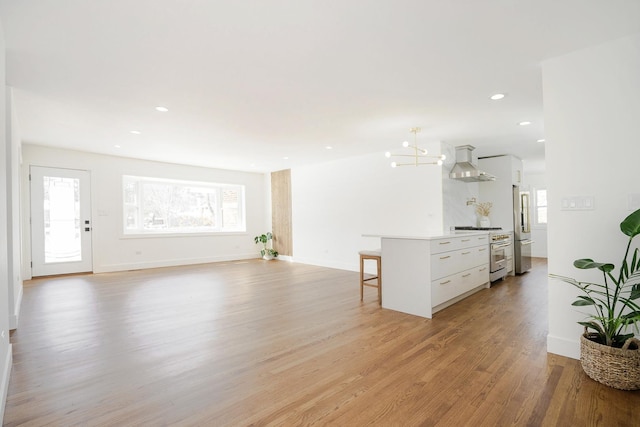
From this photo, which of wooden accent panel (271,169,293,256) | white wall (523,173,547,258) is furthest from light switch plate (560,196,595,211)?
white wall (523,173,547,258)

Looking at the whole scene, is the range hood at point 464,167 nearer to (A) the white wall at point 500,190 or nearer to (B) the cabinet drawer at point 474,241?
(A) the white wall at point 500,190

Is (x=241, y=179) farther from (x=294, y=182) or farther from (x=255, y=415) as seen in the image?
(x=255, y=415)

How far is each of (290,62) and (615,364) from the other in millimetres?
3333

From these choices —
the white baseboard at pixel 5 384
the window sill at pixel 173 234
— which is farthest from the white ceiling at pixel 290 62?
the window sill at pixel 173 234

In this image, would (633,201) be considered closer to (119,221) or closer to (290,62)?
(290,62)

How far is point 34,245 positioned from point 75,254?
2.24 feet

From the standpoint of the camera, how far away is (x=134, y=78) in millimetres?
3027

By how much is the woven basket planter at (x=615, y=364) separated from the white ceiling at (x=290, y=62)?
7.52 ft

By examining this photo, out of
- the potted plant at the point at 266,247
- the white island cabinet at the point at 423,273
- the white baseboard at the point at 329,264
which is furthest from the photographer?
the potted plant at the point at 266,247

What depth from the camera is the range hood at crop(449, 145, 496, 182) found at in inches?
222

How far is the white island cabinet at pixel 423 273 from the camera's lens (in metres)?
3.60

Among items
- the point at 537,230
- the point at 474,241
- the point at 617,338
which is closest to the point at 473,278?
the point at 474,241

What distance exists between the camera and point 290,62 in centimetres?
275

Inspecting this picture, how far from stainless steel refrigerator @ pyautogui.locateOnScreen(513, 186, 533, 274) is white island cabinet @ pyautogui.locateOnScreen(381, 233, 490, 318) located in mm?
2706
